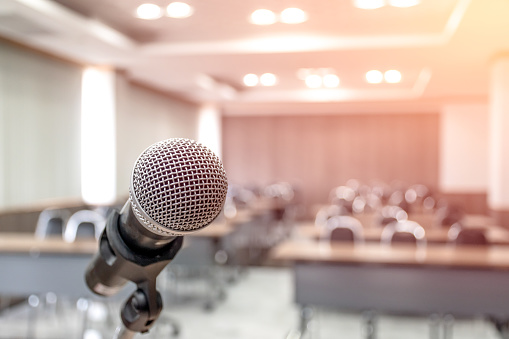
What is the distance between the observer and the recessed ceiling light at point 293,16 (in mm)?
4953

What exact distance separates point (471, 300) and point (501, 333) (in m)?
1.23

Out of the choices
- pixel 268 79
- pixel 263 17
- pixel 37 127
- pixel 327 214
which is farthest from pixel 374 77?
pixel 37 127

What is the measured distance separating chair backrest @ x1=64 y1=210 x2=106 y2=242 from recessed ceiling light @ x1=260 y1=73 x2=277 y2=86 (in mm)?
3682

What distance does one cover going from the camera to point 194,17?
5016 millimetres

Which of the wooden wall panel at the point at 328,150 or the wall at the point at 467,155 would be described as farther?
the wooden wall panel at the point at 328,150

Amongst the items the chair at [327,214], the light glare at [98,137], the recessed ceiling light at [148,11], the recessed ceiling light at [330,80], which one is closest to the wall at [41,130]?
the light glare at [98,137]

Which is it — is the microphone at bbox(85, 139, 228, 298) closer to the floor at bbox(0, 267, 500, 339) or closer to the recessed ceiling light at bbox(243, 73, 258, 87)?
the floor at bbox(0, 267, 500, 339)

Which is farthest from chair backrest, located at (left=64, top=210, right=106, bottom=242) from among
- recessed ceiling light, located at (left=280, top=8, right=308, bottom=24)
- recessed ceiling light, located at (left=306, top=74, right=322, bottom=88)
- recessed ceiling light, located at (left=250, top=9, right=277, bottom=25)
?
recessed ceiling light, located at (left=306, top=74, right=322, bottom=88)

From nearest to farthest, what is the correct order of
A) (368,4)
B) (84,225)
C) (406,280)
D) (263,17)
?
(406,280) → (368,4) → (84,225) → (263,17)

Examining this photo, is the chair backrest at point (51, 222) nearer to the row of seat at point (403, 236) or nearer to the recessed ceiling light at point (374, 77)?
the row of seat at point (403, 236)

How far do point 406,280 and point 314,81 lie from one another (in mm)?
6545

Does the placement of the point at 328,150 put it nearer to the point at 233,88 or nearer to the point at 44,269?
the point at 233,88

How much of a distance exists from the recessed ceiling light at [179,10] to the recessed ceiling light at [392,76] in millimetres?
4392

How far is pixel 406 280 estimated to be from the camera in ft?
13.3
